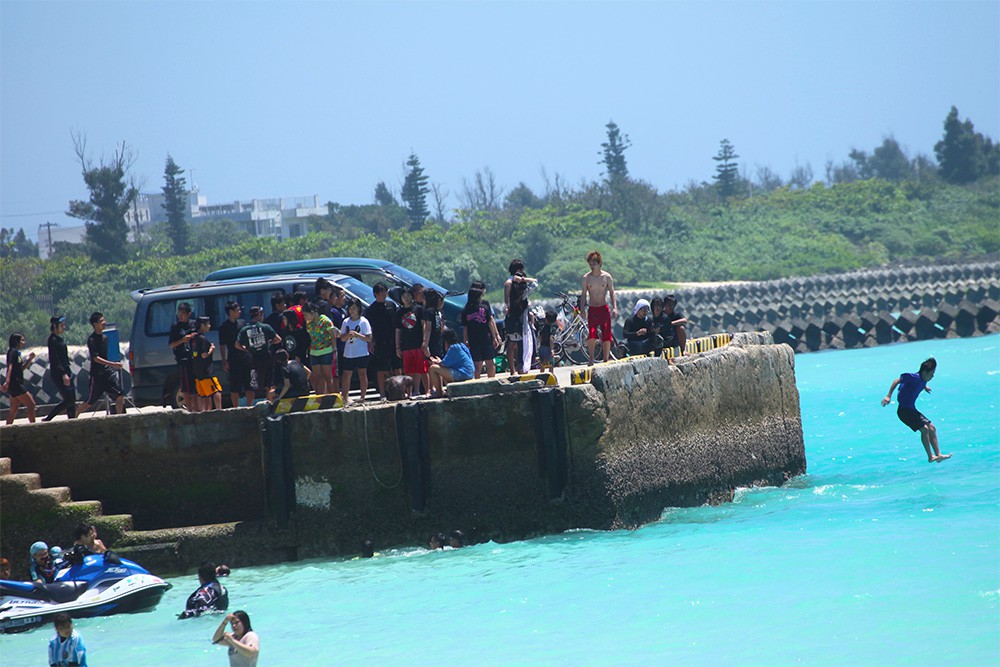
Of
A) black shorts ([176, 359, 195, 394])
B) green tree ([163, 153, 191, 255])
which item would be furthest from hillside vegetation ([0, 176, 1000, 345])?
black shorts ([176, 359, 195, 394])

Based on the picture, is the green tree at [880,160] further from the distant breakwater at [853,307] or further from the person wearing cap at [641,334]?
the person wearing cap at [641,334]

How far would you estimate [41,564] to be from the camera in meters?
13.2

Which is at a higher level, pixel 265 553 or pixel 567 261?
pixel 567 261

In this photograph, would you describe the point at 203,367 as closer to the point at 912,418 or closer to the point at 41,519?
the point at 41,519

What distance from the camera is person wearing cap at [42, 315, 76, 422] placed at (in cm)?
1473

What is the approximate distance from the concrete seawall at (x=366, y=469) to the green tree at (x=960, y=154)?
85.7 m

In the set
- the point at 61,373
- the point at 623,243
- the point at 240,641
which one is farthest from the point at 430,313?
the point at 623,243

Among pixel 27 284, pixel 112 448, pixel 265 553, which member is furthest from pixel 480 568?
pixel 27 284

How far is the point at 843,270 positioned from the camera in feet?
239

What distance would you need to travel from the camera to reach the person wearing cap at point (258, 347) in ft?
47.5

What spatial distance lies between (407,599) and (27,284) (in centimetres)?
5229

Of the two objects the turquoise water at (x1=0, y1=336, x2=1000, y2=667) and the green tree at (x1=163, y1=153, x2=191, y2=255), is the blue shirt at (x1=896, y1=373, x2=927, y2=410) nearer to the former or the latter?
the turquoise water at (x1=0, y1=336, x2=1000, y2=667)

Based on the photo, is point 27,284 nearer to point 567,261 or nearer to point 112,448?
point 567,261

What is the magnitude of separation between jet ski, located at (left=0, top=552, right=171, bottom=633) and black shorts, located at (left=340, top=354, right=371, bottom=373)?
3188 millimetres
